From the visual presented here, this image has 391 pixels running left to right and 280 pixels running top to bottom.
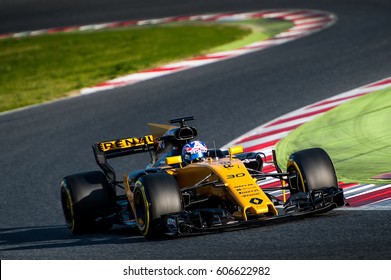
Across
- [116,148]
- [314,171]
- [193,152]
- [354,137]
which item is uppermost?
[116,148]

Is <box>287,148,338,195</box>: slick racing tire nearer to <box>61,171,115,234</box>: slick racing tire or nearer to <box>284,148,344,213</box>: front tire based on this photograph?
<box>284,148,344,213</box>: front tire

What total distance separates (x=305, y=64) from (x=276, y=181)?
7013mm

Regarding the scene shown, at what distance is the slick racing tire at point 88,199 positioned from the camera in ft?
33.7

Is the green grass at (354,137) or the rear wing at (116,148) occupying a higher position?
the rear wing at (116,148)

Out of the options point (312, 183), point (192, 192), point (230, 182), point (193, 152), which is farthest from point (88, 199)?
point (312, 183)

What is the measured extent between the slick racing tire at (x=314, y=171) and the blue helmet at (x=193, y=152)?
101 cm

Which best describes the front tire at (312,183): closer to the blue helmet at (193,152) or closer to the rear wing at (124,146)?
the blue helmet at (193,152)

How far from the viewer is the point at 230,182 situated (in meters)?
9.09

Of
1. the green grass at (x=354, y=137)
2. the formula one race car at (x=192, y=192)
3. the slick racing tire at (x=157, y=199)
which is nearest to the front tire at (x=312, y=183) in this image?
the formula one race car at (x=192, y=192)

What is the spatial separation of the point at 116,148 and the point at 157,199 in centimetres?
220

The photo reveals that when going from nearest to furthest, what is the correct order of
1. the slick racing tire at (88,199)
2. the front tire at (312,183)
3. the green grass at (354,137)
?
1. the front tire at (312,183)
2. the slick racing tire at (88,199)
3. the green grass at (354,137)

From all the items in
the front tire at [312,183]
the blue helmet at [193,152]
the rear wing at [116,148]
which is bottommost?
the front tire at [312,183]

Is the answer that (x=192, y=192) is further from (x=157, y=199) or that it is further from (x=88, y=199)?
(x=88, y=199)

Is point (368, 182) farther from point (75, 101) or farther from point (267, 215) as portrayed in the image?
point (75, 101)
